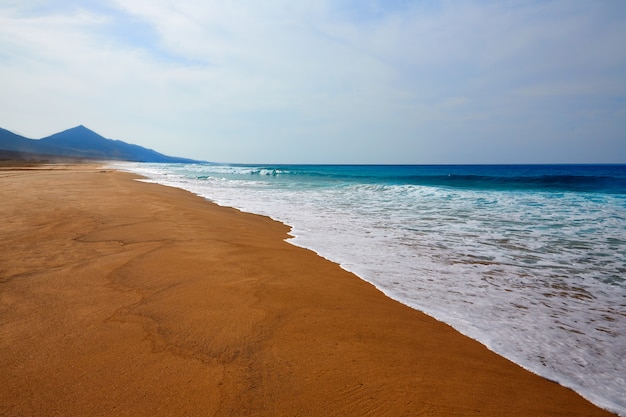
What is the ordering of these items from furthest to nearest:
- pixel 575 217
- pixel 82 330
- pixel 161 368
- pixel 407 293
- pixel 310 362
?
pixel 575 217
pixel 407 293
pixel 82 330
pixel 310 362
pixel 161 368

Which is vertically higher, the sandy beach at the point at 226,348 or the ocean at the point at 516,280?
the sandy beach at the point at 226,348

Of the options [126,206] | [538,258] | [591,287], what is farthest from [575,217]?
[126,206]

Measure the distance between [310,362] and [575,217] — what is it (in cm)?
1193

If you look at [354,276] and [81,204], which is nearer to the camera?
[354,276]

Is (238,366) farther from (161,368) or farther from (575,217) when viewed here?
(575,217)

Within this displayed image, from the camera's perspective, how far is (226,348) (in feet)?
7.25

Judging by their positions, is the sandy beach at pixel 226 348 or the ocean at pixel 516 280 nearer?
the sandy beach at pixel 226 348

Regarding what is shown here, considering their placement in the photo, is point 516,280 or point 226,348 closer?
point 226,348

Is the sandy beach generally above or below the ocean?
above

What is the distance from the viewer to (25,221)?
5.95 meters

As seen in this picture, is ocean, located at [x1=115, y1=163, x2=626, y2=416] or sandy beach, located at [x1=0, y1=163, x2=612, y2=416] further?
ocean, located at [x1=115, y1=163, x2=626, y2=416]

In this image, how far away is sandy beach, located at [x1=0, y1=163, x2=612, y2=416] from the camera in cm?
174

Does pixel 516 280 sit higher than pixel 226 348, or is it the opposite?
pixel 226 348

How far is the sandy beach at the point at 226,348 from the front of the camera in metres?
1.74
